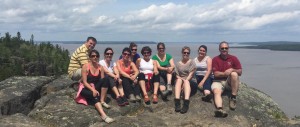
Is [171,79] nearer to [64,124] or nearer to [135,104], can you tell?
[135,104]

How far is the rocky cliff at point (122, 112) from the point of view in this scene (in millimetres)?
8297

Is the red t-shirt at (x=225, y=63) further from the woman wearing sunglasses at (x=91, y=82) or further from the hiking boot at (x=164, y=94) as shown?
the woman wearing sunglasses at (x=91, y=82)

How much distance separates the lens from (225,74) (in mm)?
9492

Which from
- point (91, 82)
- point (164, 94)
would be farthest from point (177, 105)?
point (91, 82)

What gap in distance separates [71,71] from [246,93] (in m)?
5.59

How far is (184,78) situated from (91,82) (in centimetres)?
276

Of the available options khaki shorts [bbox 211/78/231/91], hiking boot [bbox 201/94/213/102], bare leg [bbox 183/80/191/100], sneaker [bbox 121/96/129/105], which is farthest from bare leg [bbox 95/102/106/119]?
khaki shorts [bbox 211/78/231/91]

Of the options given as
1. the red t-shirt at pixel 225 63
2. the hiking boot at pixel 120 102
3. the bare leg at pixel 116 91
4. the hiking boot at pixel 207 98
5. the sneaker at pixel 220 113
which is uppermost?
the red t-shirt at pixel 225 63

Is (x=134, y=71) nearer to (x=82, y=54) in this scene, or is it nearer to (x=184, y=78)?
(x=184, y=78)

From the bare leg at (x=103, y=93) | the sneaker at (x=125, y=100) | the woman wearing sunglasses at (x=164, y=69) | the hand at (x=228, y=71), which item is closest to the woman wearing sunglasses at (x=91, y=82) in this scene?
the bare leg at (x=103, y=93)

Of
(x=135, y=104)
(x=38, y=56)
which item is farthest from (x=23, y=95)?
(x=38, y=56)

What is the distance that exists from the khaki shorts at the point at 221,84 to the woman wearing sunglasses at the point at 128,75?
2.23 m

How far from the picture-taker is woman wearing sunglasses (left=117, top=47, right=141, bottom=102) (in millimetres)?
9789

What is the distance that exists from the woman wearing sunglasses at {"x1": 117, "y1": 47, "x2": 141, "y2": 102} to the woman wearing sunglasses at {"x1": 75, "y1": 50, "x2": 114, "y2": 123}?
0.80 meters
